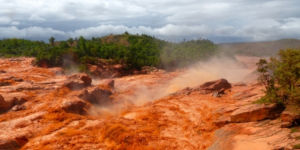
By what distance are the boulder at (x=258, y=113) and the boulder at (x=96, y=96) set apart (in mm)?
11081

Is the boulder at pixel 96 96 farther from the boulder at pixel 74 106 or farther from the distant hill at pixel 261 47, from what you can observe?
the distant hill at pixel 261 47

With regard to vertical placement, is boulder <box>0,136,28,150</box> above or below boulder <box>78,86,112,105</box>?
below

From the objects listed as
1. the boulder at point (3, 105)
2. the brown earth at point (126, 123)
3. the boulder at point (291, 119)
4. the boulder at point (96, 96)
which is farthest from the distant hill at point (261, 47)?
the boulder at point (3, 105)

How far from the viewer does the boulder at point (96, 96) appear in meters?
18.2

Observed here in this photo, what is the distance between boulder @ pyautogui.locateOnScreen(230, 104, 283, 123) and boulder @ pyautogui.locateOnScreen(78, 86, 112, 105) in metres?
11.1

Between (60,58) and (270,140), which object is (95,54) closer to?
(60,58)

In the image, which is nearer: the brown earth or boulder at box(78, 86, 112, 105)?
the brown earth

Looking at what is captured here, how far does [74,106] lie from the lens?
50.6 feet

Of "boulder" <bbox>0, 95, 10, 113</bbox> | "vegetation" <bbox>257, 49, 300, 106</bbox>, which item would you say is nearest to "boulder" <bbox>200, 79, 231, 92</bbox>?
"vegetation" <bbox>257, 49, 300, 106</bbox>

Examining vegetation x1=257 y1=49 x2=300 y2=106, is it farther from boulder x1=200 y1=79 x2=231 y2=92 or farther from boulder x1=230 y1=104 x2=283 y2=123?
boulder x1=200 y1=79 x2=231 y2=92

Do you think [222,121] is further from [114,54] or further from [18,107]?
[114,54]

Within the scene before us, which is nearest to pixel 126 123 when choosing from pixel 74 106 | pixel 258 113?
pixel 74 106

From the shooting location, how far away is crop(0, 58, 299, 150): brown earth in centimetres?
1102

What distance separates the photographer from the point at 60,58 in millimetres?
39594
